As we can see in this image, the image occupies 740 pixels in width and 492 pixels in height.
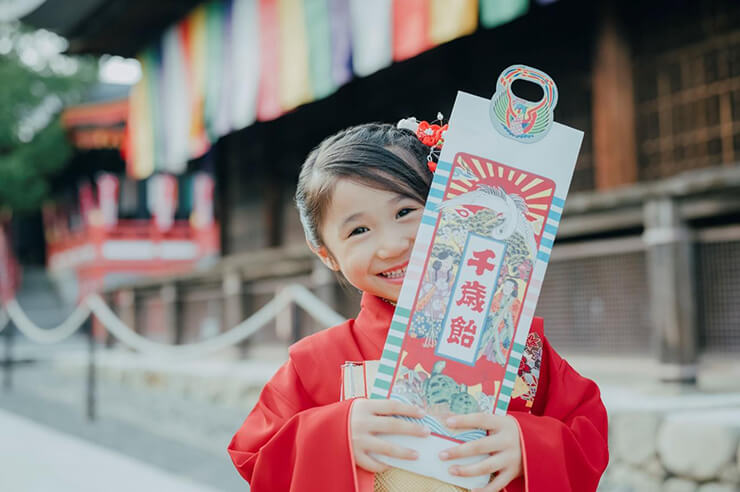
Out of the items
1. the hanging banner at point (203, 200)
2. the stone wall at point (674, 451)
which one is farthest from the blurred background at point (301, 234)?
the hanging banner at point (203, 200)

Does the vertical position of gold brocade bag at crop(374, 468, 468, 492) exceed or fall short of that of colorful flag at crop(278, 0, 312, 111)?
it falls short

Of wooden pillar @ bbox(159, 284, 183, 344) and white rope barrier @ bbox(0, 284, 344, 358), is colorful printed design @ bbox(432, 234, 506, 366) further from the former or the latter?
wooden pillar @ bbox(159, 284, 183, 344)

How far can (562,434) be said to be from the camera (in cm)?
136

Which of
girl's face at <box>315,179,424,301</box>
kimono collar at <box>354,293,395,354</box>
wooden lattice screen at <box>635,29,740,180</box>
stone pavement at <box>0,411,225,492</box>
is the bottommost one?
stone pavement at <box>0,411,225,492</box>

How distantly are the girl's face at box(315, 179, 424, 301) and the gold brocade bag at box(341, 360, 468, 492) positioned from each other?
0.16 meters

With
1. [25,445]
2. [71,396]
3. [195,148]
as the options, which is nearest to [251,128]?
[195,148]

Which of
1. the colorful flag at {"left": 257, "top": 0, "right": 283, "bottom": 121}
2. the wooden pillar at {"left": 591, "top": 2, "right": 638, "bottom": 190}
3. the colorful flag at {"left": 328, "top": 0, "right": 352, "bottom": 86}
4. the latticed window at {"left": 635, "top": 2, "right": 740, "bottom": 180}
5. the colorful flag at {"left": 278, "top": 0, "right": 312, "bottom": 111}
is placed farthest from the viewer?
the colorful flag at {"left": 257, "top": 0, "right": 283, "bottom": 121}

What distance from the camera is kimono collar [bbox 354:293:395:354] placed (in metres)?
1.49

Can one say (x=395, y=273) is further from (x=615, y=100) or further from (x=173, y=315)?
(x=173, y=315)

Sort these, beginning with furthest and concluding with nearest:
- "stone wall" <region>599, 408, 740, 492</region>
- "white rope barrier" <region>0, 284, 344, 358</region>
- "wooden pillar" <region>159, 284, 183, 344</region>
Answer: "wooden pillar" <region>159, 284, 183, 344</region>, "white rope barrier" <region>0, 284, 344, 358</region>, "stone wall" <region>599, 408, 740, 492</region>

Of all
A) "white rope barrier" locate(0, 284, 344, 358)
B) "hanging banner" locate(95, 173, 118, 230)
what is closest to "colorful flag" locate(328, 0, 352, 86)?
"white rope barrier" locate(0, 284, 344, 358)

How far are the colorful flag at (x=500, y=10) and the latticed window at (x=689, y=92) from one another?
122 centimetres

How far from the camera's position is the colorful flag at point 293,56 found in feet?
22.4

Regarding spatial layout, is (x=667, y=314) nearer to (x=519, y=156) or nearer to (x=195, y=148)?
(x=519, y=156)
